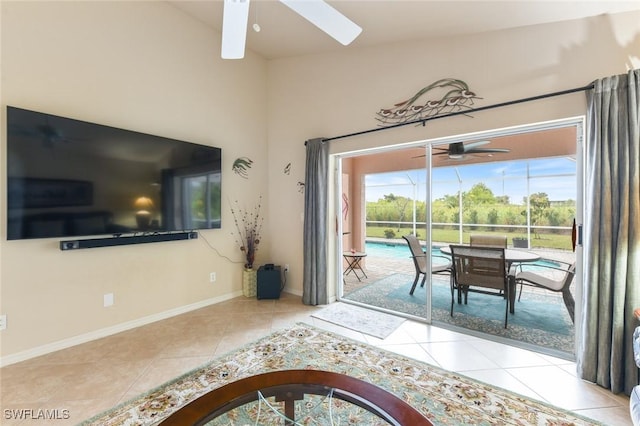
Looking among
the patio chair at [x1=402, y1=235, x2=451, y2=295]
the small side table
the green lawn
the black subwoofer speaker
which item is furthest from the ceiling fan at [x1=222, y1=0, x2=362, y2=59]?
the small side table

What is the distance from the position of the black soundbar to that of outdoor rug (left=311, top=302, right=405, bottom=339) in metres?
1.91

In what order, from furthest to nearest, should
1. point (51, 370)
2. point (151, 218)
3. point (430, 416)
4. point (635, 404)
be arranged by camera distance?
point (151, 218) → point (51, 370) → point (430, 416) → point (635, 404)

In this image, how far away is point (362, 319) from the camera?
3.23m

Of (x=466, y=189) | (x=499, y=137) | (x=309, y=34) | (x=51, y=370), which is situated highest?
(x=309, y=34)

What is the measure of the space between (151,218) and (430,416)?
3.13 m

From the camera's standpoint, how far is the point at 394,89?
322 cm

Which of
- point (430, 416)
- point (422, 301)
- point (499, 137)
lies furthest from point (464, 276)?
point (430, 416)

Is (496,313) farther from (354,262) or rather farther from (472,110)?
(472,110)

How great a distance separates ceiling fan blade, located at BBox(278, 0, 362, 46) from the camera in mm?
1616

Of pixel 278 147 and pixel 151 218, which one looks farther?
pixel 278 147

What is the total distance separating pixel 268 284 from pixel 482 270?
8.96 feet

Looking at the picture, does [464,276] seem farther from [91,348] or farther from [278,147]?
[91,348]

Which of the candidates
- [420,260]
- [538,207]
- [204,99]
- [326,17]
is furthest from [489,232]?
[204,99]

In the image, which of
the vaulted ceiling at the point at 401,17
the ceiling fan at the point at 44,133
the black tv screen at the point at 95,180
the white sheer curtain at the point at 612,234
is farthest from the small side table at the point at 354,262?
the ceiling fan at the point at 44,133
